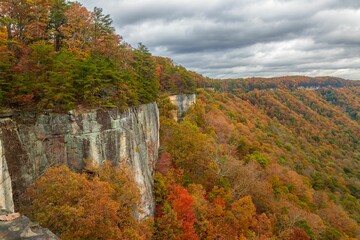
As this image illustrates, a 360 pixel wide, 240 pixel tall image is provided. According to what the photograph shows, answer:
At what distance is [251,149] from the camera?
63688 millimetres

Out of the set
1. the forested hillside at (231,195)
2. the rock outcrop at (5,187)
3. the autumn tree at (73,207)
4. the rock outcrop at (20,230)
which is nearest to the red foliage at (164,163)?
the forested hillside at (231,195)

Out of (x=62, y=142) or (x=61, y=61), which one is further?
(x=61, y=61)

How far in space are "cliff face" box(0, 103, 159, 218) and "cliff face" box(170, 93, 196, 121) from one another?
33.9m

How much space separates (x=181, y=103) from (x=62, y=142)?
142 ft

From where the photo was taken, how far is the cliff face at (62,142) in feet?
63.3

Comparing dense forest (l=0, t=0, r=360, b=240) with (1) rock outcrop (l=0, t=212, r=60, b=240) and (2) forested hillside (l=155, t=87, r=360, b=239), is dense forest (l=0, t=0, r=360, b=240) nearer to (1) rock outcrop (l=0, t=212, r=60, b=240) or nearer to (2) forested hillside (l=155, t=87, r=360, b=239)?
(2) forested hillside (l=155, t=87, r=360, b=239)

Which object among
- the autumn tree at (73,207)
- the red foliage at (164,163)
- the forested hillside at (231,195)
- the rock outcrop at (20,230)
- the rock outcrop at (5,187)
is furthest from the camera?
the red foliage at (164,163)

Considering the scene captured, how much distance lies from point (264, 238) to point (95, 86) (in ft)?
78.9

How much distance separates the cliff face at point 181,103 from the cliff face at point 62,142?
33897 millimetres

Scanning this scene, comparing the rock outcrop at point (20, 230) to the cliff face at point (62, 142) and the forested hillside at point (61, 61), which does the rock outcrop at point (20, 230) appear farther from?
the forested hillside at point (61, 61)

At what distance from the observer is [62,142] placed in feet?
70.7

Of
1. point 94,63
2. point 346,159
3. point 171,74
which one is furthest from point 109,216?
point 346,159

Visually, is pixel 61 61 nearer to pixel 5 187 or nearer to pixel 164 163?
pixel 5 187

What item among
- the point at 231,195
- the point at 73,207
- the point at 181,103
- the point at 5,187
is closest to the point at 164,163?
the point at 231,195
